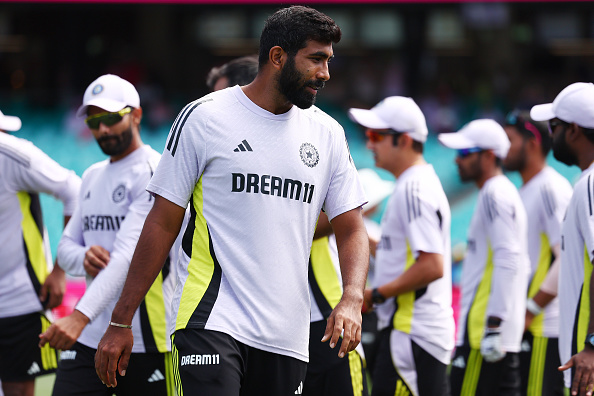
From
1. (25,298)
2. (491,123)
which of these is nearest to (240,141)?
(25,298)

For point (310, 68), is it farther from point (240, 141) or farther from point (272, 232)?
point (272, 232)

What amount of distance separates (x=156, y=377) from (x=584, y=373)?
2240 mm

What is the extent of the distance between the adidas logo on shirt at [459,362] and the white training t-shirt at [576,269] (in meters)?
1.71

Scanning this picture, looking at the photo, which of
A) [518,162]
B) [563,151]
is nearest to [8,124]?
[563,151]

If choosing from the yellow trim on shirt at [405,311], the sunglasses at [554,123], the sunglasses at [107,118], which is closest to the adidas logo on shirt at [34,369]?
the sunglasses at [107,118]

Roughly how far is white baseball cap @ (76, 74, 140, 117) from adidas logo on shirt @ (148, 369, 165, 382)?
1476mm

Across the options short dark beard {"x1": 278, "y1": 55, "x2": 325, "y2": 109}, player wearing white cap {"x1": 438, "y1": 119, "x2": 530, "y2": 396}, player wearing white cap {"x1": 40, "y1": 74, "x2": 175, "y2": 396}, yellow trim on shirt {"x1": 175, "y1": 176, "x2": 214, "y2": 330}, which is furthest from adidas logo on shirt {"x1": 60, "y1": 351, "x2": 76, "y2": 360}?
player wearing white cap {"x1": 438, "y1": 119, "x2": 530, "y2": 396}

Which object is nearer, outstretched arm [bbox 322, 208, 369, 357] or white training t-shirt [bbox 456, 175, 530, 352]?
outstretched arm [bbox 322, 208, 369, 357]

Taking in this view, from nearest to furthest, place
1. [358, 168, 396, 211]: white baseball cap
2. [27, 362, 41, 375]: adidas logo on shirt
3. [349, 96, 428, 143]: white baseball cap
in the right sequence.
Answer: [27, 362, 41, 375]: adidas logo on shirt < [349, 96, 428, 143]: white baseball cap < [358, 168, 396, 211]: white baseball cap

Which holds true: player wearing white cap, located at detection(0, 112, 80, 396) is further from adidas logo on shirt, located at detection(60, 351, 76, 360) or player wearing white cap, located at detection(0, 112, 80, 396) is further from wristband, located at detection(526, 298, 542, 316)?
wristband, located at detection(526, 298, 542, 316)

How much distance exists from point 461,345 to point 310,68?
325 centimetres

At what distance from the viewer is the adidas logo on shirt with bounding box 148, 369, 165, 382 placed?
496 centimetres

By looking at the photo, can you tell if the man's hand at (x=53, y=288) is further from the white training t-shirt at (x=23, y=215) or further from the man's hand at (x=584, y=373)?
the man's hand at (x=584, y=373)

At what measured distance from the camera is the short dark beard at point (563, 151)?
4.79 m
